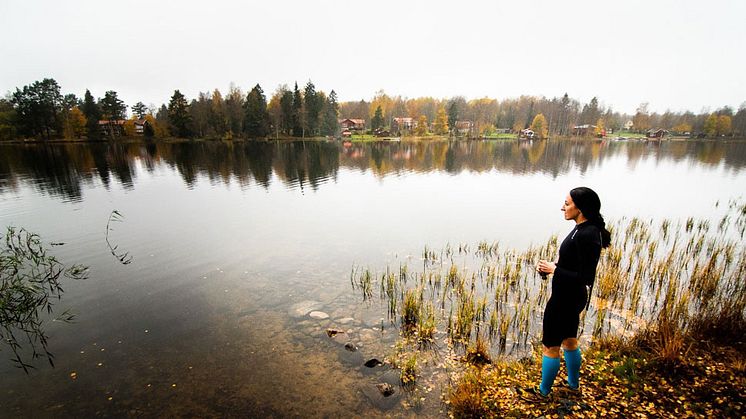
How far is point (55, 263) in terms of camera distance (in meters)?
→ 12.7

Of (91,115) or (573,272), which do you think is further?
(91,115)

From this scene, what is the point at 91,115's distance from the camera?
100812 millimetres

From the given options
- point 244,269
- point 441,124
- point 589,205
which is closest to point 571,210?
point 589,205

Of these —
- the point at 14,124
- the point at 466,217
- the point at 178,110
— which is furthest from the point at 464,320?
the point at 14,124

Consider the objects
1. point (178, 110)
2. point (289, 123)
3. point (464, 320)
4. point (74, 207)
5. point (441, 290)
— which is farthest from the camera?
point (289, 123)

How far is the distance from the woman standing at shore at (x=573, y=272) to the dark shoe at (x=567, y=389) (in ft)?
1.72

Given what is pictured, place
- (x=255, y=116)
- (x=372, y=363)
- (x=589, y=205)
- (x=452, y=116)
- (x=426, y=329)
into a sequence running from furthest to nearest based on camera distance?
(x=452, y=116), (x=255, y=116), (x=426, y=329), (x=372, y=363), (x=589, y=205)

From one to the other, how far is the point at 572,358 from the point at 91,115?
13639cm

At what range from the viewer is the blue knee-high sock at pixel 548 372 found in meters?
5.27

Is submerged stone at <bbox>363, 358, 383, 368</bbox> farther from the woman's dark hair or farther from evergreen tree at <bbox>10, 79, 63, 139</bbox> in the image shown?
evergreen tree at <bbox>10, 79, 63, 139</bbox>

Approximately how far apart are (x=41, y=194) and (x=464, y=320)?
3390 centimetres

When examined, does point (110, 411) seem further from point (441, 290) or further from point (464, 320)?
point (441, 290)

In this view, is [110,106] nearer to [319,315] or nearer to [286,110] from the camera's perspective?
[286,110]

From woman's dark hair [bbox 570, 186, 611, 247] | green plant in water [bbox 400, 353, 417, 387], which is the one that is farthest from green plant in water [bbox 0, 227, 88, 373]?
woman's dark hair [bbox 570, 186, 611, 247]
